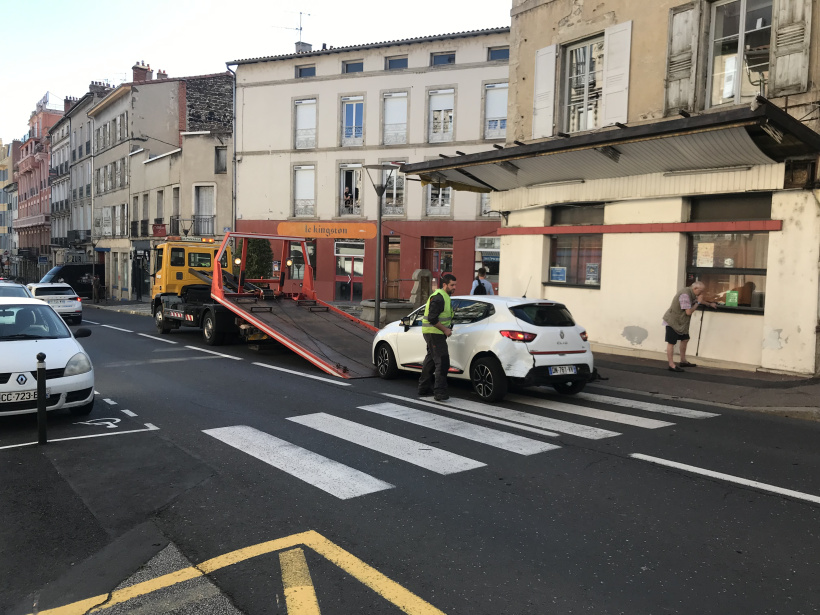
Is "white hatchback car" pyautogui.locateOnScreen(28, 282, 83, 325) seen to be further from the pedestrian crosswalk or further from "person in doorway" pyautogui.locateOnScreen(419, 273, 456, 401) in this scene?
"person in doorway" pyautogui.locateOnScreen(419, 273, 456, 401)

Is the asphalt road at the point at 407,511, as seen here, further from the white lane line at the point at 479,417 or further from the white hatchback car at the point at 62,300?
the white hatchback car at the point at 62,300

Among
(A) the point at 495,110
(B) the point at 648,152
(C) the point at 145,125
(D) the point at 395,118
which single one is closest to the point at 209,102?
(C) the point at 145,125

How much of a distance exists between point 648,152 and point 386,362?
617cm

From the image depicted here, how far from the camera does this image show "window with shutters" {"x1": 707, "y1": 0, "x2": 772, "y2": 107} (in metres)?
11.9

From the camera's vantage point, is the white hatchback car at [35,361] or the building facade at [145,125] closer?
the white hatchback car at [35,361]

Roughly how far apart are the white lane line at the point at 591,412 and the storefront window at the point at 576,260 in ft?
19.0

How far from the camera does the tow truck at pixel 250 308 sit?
42.6 feet

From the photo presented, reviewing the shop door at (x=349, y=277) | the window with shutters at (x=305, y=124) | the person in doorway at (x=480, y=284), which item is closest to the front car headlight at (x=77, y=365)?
the person in doorway at (x=480, y=284)

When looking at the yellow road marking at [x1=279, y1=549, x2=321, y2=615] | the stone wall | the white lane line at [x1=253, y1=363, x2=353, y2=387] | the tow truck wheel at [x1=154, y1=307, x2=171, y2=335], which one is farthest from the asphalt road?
the stone wall

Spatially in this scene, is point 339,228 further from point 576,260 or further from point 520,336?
point 520,336

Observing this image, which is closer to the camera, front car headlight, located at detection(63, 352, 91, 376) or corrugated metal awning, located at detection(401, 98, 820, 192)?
front car headlight, located at detection(63, 352, 91, 376)

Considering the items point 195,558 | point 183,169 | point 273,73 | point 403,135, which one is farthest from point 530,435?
point 183,169

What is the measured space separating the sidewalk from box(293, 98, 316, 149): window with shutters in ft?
74.6

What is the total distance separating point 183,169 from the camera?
37.4 m
